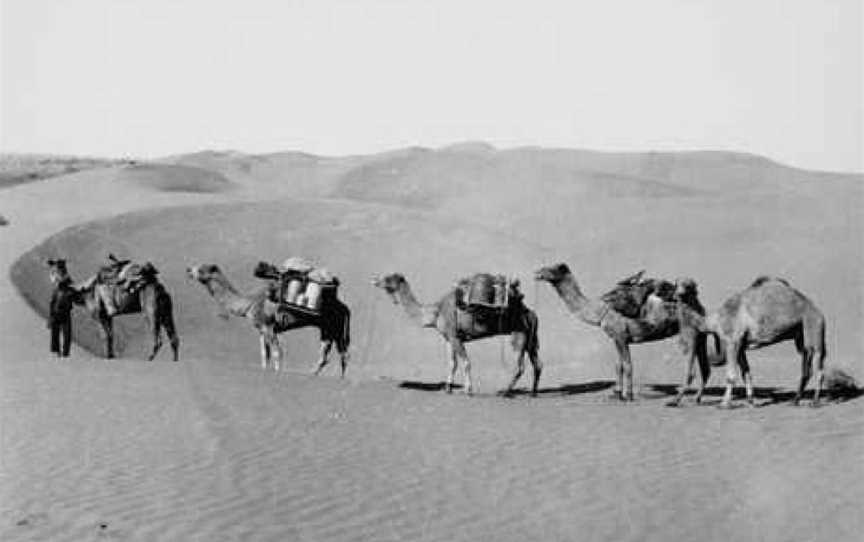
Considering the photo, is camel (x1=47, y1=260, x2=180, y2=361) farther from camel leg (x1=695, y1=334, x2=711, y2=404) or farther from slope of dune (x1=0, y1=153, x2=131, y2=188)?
slope of dune (x1=0, y1=153, x2=131, y2=188)

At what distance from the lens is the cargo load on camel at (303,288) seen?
16984mm

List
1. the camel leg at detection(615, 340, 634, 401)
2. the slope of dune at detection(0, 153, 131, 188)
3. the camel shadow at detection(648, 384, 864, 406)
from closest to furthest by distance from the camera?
the camel shadow at detection(648, 384, 864, 406) < the camel leg at detection(615, 340, 634, 401) < the slope of dune at detection(0, 153, 131, 188)

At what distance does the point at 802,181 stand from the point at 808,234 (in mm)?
36104

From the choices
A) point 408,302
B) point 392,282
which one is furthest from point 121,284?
point 408,302

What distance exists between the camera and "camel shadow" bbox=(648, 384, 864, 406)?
14664 mm

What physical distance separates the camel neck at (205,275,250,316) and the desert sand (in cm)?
129

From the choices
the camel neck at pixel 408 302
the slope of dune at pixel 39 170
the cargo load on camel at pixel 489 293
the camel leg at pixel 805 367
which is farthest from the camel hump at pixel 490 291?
the slope of dune at pixel 39 170

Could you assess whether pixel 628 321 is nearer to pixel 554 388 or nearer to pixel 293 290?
pixel 554 388

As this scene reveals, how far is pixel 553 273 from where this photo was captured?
15680 millimetres

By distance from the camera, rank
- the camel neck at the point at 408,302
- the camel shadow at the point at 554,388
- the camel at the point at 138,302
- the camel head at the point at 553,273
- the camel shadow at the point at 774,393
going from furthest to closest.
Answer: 1. the camel at the point at 138,302
2. the camel shadow at the point at 554,388
3. the camel neck at the point at 408,302
4. the camel head at the point at 553,273
5. the camel shadow at the point at 774,393

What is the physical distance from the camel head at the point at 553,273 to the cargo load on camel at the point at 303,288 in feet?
11.0

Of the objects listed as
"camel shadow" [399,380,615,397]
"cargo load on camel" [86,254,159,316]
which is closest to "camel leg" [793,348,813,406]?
"camel shadow" [399,380,615,397]

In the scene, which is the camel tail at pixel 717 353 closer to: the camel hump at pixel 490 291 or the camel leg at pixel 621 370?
the camel leg at pixel 621 370

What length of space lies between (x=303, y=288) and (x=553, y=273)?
3951 millimetres
